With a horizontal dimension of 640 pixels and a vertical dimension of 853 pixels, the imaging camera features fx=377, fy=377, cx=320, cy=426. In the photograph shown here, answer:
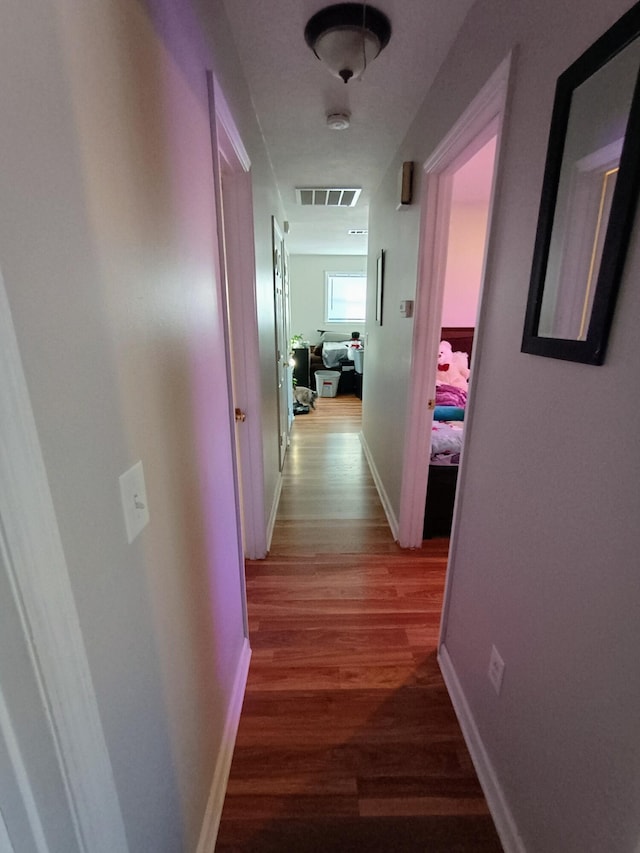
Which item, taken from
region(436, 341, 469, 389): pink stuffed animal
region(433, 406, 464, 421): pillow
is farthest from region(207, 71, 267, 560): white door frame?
region(436, 341, 469, 389): pink stuffed animal

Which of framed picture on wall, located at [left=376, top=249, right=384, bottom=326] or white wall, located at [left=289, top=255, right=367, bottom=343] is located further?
white wall, located at [left=289, top=255, right=367, bottom=343]

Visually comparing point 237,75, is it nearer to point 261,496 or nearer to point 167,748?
point 261,496

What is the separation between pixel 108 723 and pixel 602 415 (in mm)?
1028

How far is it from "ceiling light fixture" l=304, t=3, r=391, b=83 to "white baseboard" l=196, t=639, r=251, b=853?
7.65 feet

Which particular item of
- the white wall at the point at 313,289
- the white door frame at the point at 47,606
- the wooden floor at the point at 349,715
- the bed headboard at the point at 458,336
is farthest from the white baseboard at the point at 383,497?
the white wall at the point at 313,289

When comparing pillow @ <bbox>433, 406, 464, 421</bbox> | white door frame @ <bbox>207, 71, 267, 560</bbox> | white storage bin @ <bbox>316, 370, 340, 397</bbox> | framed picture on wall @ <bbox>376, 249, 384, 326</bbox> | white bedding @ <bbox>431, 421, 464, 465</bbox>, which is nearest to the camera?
white door frame @ <bbox>207, 71, 267, 560</bbox>

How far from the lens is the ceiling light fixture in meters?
1.30

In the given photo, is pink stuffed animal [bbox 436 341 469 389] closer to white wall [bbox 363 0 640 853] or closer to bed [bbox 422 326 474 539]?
bed [bbox 422 326 474 539]

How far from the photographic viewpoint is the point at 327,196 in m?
3.32

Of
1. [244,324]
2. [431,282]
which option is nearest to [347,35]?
[431,282]

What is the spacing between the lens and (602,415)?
0.75m

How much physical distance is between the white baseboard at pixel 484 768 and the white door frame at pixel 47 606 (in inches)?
42.9

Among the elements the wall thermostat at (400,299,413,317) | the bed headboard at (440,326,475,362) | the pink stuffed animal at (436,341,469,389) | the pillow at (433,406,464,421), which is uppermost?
the wall thermostat at (400,299,413,317)

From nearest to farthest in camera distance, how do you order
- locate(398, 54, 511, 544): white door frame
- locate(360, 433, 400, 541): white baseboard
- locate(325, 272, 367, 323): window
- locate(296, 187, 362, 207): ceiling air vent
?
1. locate(398, 54, 511, 544): white door frame
2. locate(360, 433, 400, 541): white baseboard
3. locate(296, 187, 362, 207): ceiling air vent
4. locate(325, 272, 367, 323): window
